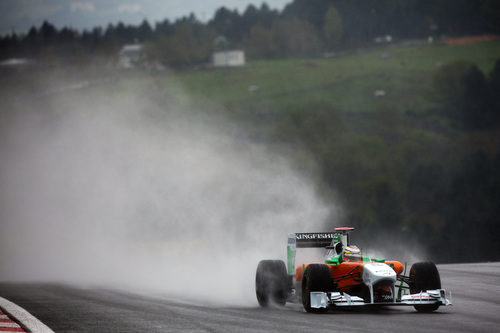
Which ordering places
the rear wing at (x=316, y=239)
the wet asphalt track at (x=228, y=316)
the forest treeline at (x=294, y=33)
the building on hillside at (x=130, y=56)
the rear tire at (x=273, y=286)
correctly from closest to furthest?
the wet asphalt track at (x=228, y=316) → the rear tire at (x=273, y=286) → the rear wing at (x=316, y=239) → the building on hillside at (x=130, y=56) → the forest treeline at (x=294, y=33)

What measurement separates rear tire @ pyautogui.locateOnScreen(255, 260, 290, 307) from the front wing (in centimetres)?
202

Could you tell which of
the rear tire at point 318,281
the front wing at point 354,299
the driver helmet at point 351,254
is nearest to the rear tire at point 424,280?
the front wing at point 354,299

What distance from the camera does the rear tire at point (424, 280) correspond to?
16.7 m

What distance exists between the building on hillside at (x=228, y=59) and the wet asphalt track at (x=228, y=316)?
137279 millimetres

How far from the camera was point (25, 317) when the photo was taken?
51.1 feet

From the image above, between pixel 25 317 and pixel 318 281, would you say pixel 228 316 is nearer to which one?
pixel 318 281

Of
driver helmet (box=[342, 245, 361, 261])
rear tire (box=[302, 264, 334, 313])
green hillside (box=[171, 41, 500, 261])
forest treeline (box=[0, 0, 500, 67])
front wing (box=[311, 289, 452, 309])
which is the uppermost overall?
forest treeline (box=[0, 0, 500, 67])

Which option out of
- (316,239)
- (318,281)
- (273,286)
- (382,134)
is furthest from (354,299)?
(382,134)

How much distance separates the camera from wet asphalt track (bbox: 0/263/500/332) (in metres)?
13.8

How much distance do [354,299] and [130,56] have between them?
436ft

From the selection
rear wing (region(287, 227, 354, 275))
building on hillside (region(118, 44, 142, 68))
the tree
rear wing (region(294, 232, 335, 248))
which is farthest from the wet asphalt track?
the tree

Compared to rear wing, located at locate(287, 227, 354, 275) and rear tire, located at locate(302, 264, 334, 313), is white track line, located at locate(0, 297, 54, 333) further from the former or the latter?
rear wing, located at locate(287, 227, 354, 275)

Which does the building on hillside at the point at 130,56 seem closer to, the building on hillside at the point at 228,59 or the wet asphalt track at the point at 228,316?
the building on hillside at the point at 228,59

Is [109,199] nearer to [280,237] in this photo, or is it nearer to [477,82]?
[280,237]
